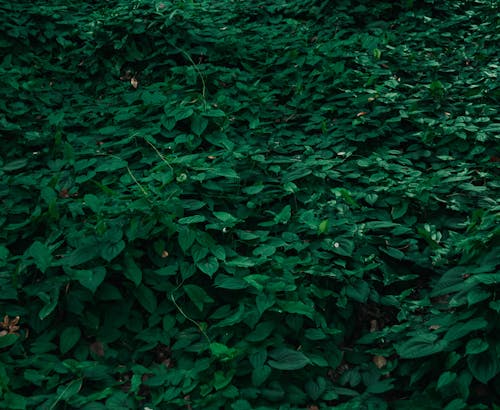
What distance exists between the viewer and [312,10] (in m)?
5.89

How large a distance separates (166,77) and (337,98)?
4.87 feet

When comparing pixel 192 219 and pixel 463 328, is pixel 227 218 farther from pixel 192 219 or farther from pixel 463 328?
pixel 463 328

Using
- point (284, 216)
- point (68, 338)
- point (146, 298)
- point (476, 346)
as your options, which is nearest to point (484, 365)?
point (476, 346)

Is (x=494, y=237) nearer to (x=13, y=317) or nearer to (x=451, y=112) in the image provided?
(x=451, y=112)

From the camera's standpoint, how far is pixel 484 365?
2.06 m

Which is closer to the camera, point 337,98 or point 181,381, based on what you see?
point 181,381

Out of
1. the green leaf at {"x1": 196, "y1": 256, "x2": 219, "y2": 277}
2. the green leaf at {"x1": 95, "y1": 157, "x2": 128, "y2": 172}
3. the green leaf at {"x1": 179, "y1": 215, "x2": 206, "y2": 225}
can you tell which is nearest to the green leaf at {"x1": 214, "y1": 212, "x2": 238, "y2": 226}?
the green leaf at {"x1": 179, "y1": 215, "x2": 206, "y2": 225}

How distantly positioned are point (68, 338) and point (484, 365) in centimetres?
182

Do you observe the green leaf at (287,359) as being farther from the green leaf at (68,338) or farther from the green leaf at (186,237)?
the green leaf at (68,338)

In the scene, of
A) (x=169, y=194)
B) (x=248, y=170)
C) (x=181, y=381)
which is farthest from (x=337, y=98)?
(x=181, y=381)

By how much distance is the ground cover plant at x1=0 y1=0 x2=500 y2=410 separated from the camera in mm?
2289

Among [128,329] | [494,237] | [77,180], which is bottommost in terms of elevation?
[128,329]

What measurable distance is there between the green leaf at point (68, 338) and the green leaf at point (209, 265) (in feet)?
2.14

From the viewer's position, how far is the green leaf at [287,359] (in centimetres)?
226
